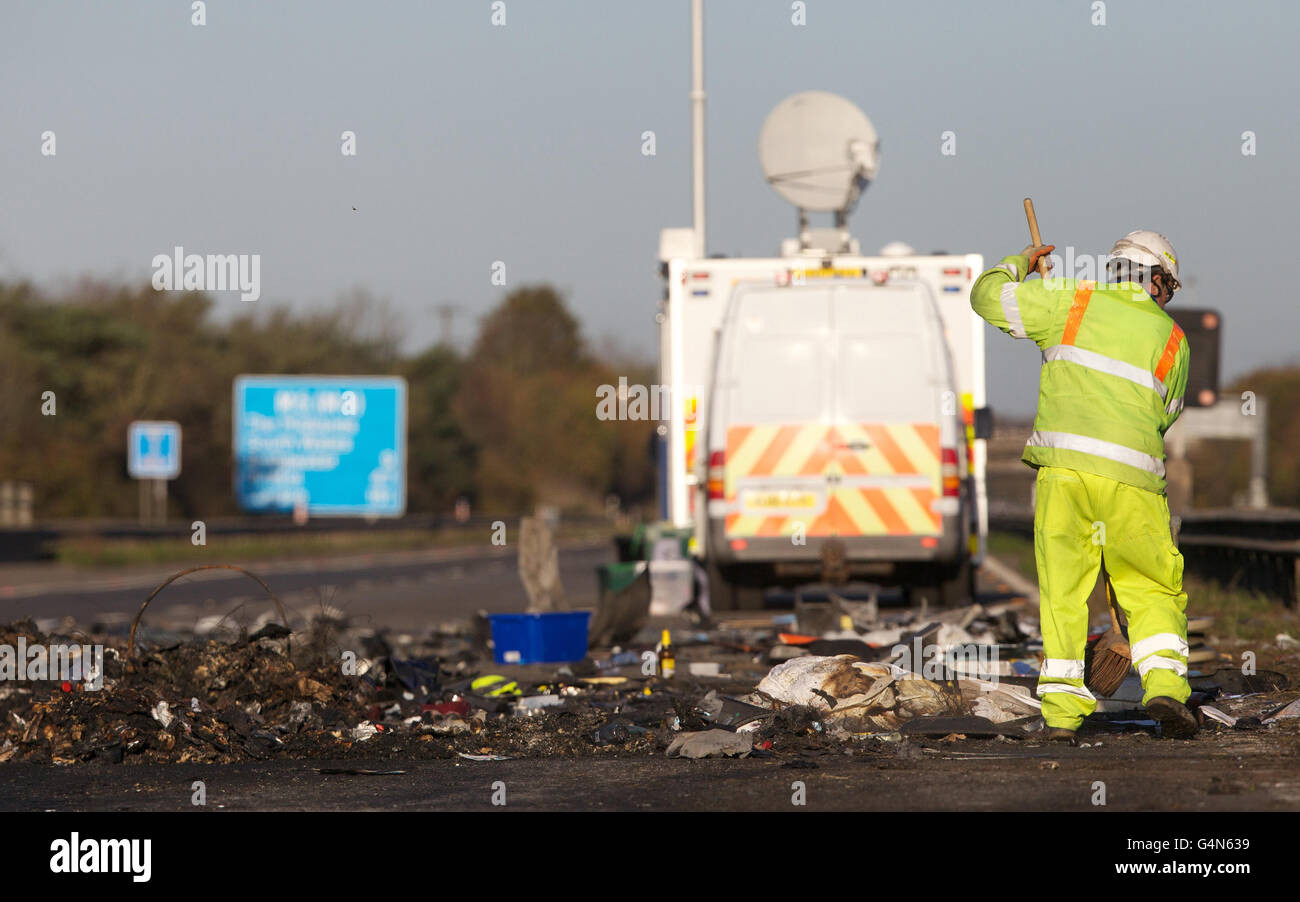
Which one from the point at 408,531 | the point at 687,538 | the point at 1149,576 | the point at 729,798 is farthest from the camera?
the point at 408,531

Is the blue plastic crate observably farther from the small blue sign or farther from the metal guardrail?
the small blue sign

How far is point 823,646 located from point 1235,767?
4605 mm

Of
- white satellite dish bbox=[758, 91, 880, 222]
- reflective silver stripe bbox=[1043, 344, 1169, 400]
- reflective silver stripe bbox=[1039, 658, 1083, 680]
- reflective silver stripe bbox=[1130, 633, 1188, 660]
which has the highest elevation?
white satellite dish bbox=[758, 91, 880, 222]

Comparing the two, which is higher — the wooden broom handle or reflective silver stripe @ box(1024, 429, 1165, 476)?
the wooden broom handle

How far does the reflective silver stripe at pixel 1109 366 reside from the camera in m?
7.00

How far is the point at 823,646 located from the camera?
10594 mm

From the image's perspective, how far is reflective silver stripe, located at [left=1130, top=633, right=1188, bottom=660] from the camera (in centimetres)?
684

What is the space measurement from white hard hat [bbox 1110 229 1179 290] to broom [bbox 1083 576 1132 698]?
1348mm

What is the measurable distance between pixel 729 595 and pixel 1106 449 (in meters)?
8.11

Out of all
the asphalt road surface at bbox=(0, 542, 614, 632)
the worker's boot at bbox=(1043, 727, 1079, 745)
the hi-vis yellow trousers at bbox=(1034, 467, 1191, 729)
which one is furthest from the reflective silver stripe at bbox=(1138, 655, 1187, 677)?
the asphalt road surface at bbox=(0, 542, 614, 632)

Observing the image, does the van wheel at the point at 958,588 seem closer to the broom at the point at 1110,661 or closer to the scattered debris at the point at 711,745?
the broom at the point at 1110,661

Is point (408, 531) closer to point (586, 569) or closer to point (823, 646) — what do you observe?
point (586, 569)
